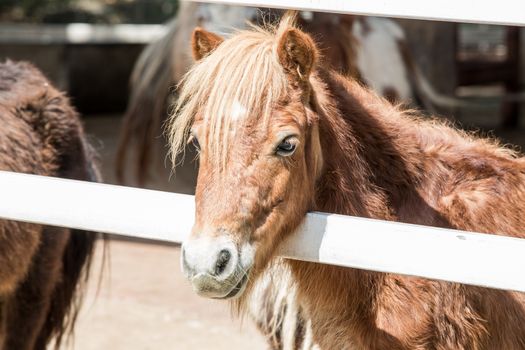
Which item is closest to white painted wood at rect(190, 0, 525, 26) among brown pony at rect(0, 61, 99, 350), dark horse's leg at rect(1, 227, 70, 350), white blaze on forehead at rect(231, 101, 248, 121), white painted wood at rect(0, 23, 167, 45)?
white blaze on forehead at rect(231, 101, 248, 121)

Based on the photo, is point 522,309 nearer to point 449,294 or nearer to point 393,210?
point 449,294

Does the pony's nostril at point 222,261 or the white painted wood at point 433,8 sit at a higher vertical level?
the white painted wood at point 433,8

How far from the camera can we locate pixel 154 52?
9070 millimetres

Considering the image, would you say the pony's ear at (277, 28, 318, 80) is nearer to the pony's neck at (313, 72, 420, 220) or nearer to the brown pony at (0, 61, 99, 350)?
the pony's neck at (313, 72, 420, 220)

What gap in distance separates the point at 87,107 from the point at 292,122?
36.7ft

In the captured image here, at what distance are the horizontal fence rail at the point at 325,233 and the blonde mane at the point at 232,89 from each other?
0.66ft

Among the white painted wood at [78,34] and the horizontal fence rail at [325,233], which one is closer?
the horizontal fence rail at [325,233]

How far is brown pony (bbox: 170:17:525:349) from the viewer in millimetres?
2342

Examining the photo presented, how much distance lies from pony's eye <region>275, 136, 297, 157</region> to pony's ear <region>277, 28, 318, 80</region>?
199mm

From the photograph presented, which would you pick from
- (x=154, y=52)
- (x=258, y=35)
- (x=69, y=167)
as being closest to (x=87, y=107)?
(x=154, y=52)

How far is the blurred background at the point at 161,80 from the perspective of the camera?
205 inches

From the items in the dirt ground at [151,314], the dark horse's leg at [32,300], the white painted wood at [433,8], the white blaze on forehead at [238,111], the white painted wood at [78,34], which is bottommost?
the white painted wood at [78,34]

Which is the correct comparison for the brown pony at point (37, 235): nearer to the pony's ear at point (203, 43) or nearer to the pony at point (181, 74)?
the pony's ear at point (203, 43)

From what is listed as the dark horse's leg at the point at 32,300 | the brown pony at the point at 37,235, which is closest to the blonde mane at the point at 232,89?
the brown pony at the point at 37,235
